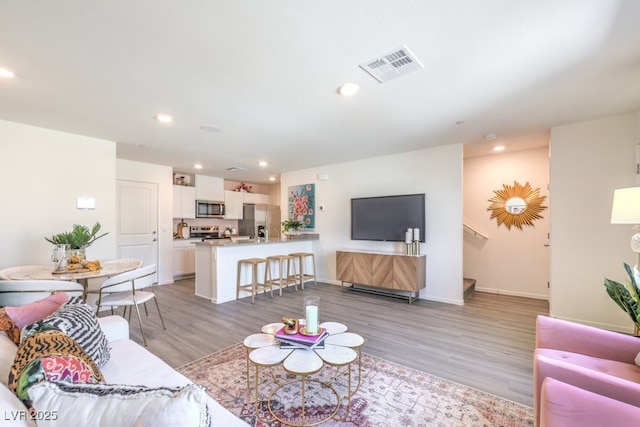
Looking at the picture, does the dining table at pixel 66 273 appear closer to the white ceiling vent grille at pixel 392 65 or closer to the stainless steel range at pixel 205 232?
the white ceiling vent grille at pixel 392 65

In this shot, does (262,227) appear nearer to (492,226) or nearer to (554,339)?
(492,226)

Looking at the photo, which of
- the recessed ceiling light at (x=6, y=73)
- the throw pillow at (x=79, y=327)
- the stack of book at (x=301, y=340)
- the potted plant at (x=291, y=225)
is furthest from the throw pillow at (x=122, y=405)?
the potted plant at (x=291, y=225)

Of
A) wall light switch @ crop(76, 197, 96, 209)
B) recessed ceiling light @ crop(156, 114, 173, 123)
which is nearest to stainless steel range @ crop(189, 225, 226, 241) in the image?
wall light switch @ crop(76, 197, 96, 209)

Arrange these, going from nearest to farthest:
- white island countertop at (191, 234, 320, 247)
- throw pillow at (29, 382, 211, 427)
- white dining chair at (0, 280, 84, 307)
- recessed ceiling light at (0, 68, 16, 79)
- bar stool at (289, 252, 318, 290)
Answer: throw pillow at (29, 382, 211, 427) < recessed ceiling light at (0, 68, 16, 79) < white dining chair at (0, 280, 84, 307) < white island countertop at (191, 234, 320, 247) < bar stool at (289, 252, 318, 290)

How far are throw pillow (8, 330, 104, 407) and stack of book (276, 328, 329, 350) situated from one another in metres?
1.01

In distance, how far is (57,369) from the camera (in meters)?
0.94

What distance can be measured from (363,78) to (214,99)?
142cm

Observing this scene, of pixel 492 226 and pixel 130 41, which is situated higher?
pixel 130 41

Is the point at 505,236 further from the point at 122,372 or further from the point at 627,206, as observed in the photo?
the point at 122,372

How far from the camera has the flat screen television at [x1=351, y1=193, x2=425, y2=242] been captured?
4.71m

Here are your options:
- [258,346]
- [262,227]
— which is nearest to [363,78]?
[258,346]

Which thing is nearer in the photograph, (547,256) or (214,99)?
(214,99)

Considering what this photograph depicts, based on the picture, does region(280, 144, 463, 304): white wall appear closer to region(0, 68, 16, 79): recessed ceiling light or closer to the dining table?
the dining table

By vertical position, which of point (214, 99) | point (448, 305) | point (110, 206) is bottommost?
point (448, 305)
